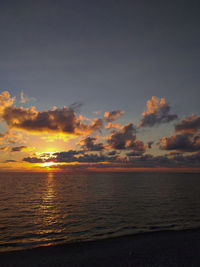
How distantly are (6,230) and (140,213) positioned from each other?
2050cm

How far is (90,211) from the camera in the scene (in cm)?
3503

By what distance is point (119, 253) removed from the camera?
1631 cm

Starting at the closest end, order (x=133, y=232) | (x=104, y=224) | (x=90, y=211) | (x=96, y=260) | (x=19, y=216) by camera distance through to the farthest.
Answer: (x=96, y=260) < (x=133, y=232) < (x=104, y=224) < (x=19, y=216) < (x=90, y=211)

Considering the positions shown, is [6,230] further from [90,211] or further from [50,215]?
[90,211]

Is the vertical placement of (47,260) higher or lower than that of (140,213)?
higher

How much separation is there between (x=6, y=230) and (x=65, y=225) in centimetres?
734

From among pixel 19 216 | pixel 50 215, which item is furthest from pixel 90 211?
pixel 19 216

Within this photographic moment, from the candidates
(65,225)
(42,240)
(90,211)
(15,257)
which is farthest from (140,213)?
(15,257)

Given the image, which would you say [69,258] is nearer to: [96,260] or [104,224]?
[96,260]

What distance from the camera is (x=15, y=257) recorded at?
15742 millimetres

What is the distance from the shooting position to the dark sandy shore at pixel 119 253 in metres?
14.6

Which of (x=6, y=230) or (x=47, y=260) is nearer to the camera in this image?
(x=47, y=260)

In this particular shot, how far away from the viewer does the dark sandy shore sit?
1458 cm

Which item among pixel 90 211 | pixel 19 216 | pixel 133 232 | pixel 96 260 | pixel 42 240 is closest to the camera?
pixel 96 260
